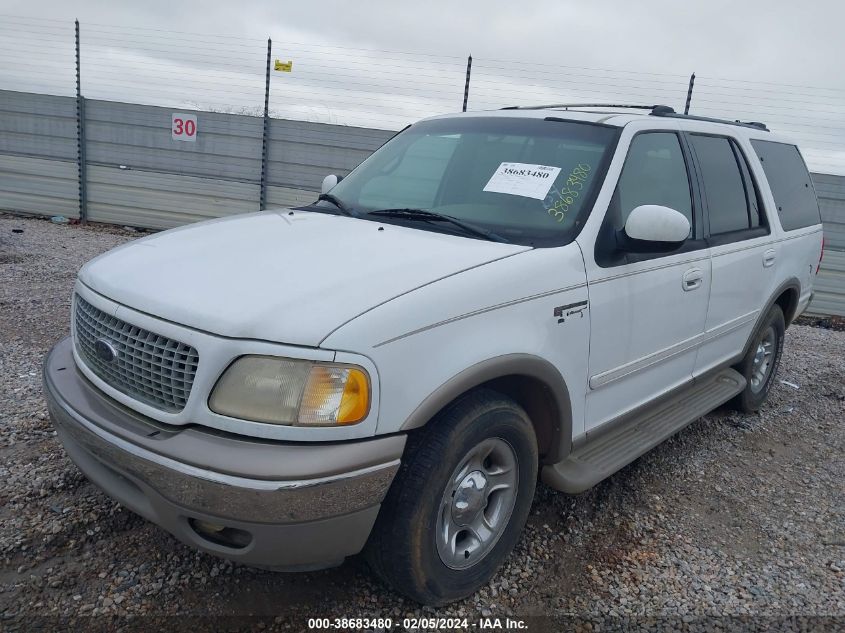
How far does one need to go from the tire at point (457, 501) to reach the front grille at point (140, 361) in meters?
0.77

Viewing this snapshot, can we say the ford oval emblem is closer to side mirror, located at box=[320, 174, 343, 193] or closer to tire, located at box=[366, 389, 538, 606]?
tire, located at box=[366, 389, 538, 606]

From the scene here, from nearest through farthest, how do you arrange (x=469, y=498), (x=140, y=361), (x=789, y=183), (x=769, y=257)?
1. (x=140, y=361)
2. (x=469, y=498)
3. (x=769, y=257)
4. (x=789, y=183)

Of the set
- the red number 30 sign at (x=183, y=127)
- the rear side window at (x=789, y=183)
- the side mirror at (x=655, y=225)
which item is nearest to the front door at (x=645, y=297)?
the side mirror at (x=655, y=225)

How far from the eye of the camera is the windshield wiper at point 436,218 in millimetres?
2766

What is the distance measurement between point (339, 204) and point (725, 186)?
2.33 m

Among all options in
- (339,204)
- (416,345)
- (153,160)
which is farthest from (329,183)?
(153,160)

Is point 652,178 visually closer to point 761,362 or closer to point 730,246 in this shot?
point 730,246

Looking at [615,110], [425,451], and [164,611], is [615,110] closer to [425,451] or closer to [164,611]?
[425,451]

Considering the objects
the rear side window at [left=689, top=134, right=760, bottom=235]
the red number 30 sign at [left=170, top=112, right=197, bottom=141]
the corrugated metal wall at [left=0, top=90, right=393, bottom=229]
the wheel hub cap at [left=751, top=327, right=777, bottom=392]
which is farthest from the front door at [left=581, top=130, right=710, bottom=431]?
the red number 30 sign at [left=170, top=112, right=197, bottom=141]

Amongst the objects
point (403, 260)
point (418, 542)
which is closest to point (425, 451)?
point (418, 542)

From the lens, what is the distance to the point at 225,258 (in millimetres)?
2516

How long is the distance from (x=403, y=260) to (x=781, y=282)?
134 inches

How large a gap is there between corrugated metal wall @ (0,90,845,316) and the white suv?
25.5 ft

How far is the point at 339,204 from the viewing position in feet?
11.1
